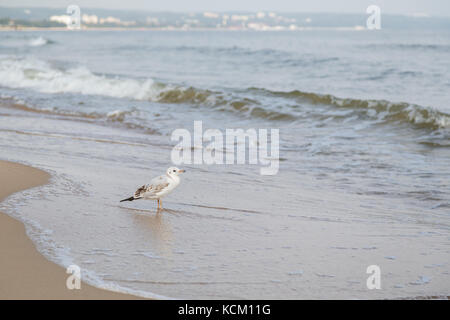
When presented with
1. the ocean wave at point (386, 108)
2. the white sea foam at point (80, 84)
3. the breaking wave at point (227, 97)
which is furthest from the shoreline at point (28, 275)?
the white sea foam at point (80, 84)

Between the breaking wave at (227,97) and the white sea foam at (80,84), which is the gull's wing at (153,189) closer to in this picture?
the breaking wave at (227,97)

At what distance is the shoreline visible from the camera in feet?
11.7

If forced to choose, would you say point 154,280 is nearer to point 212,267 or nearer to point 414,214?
point 212,267

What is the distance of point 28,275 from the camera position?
3.83 meters

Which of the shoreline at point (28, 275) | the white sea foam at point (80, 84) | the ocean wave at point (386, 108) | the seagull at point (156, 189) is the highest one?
the white sea foam at point (80, 84)

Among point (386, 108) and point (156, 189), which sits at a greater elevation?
point (386, 108)

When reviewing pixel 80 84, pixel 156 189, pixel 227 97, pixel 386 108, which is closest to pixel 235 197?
pixel 156 189

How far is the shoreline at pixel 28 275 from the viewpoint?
11.7 ft

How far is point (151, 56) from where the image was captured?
34344mm

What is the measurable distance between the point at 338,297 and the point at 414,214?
8.17ft

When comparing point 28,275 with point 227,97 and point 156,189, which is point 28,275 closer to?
point 156,189

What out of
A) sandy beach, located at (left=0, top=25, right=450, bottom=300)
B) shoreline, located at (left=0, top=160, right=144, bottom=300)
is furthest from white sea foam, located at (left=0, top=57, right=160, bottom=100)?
shoreline, located at (left=0, top=160, right=144, bottom=300)

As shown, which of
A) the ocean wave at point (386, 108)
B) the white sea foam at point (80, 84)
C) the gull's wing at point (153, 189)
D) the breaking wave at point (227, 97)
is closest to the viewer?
the gull's wing at point (153, 189)
